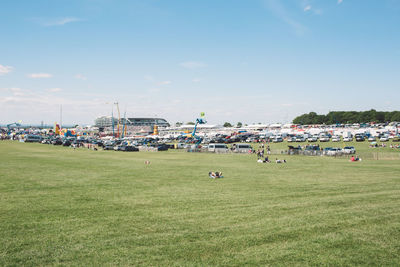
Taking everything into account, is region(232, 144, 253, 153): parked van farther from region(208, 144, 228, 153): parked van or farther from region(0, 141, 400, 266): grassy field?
region(0, 141, 400, 266): grassy field

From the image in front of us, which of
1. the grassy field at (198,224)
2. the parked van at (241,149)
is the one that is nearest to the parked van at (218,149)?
the parked van at (241,149)

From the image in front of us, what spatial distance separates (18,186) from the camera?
56.5 ft

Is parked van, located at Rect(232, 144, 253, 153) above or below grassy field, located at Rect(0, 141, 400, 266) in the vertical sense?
above

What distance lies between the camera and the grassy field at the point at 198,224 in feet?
26.1

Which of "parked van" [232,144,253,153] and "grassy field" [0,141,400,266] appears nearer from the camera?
"grassy field" [0,141,400,266]

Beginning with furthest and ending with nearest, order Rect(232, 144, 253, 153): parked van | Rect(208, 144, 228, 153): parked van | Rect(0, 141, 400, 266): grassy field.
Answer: Rect(208, 144, 228, 153): parked van → Rect(232, 144, 253, 153): parked van → Rect(0, 141, 400, 266): grassy field

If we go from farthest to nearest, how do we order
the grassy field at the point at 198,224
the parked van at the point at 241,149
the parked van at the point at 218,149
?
the parked van at the point at 218,149 < the parked van at the point at 241,149 < the grassy field at the point at 198,224

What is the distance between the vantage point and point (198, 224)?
34.5ft

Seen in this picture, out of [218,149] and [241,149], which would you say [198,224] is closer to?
[241,149]

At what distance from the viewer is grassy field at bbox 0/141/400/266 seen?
795cm

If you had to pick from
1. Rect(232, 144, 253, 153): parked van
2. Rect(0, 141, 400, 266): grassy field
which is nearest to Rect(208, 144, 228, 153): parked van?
Rect(232, 144, 253, 153): parked van

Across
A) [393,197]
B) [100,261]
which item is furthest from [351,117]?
[100,261]

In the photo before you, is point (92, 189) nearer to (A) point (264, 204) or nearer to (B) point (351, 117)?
(A) point (264, 204)

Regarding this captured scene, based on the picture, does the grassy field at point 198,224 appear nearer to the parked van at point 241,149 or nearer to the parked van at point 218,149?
the parked van at point 241,149
